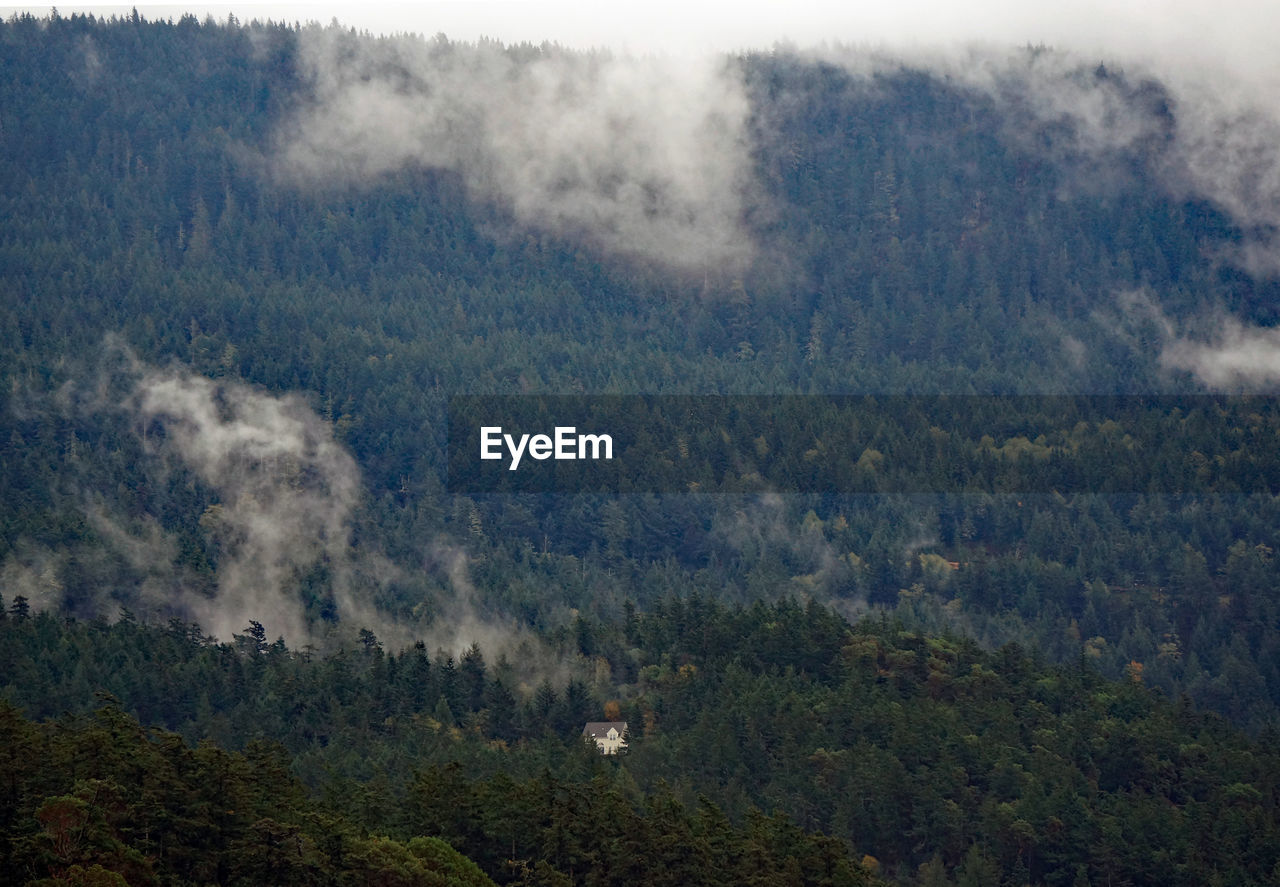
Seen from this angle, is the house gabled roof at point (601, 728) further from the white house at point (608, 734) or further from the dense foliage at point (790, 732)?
the dense foliage at point (790, 732)

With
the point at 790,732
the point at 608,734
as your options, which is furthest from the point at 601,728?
the point at 790,732

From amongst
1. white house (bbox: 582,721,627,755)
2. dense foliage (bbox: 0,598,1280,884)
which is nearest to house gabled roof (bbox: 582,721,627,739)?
white house (bbox: 582,721,627,755)

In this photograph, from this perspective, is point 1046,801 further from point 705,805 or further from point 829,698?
point 705,805

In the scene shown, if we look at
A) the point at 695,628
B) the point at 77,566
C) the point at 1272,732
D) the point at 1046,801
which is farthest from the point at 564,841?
the point at 77,566

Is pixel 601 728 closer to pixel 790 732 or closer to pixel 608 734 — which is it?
pixel 608 734

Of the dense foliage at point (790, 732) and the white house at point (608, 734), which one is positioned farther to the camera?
the white house at point (608, 734)

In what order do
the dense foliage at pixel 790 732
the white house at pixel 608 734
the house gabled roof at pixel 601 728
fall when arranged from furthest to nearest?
the house gabled roof at pixel 601 728, the white house at pixel 608 734, the dense foliage at pixel 790 732

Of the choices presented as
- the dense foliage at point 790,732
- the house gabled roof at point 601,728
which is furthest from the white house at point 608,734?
the dense foliage at point 790,732

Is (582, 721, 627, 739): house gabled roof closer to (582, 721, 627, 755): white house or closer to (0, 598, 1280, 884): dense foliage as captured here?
(582, 721, 627, 755): white house
